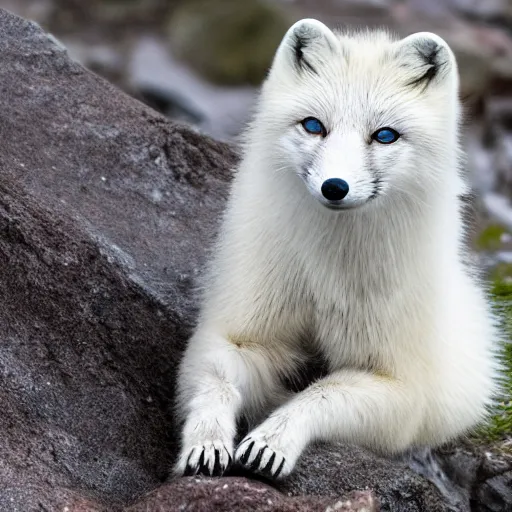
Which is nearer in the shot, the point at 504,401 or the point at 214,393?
the point at 214,393

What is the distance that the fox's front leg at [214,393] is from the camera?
5863mm

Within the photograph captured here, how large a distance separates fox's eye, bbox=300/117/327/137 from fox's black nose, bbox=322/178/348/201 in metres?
0.42

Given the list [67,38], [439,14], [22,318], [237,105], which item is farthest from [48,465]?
[439,14]

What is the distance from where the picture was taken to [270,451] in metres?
5.90

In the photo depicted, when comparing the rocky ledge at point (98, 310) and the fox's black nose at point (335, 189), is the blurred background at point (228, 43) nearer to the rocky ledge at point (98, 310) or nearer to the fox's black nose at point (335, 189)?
the rocky ledge at point (98, 310)

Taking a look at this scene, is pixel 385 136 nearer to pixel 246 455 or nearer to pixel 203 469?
pixel 246 455

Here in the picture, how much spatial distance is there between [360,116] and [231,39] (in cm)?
1756

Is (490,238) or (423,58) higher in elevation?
(423,58)

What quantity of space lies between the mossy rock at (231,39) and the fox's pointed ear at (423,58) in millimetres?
16022

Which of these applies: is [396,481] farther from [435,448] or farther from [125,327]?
[125,327]

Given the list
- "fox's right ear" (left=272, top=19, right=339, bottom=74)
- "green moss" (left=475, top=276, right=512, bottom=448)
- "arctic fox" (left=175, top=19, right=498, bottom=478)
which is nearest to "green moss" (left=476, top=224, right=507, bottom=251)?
"green moss" (left=475, top=276, right=512, bottom=448)

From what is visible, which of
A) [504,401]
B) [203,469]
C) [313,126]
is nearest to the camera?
[203,469]

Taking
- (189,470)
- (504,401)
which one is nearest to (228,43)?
(504,401)

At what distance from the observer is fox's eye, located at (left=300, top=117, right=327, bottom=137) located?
5875 mm
